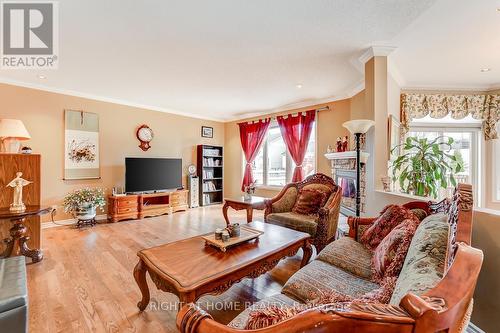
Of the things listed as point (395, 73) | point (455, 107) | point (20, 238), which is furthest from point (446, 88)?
point (20, 238)

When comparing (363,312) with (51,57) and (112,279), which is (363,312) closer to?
(112,279)

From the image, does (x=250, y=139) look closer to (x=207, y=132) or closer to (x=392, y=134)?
(x=207, y=132)

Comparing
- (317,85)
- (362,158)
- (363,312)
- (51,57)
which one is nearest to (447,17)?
(362,158)

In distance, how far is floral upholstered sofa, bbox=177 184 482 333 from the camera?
499 mm

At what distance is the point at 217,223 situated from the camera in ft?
14.7

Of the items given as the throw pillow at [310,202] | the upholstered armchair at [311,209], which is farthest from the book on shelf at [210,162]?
the throw pillow at [310,202]

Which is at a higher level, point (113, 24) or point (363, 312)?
point (113, 24)

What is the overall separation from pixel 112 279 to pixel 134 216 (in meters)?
2.56

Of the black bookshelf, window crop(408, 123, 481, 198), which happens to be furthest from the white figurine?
window crop(408, 123, 481, 198)

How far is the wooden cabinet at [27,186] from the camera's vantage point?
265 cm

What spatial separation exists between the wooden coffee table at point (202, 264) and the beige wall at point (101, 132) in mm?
3512

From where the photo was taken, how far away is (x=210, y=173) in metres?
6.36

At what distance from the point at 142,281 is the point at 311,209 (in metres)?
2.21

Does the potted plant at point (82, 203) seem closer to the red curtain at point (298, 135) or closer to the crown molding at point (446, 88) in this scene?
the red curtain at point (298, 135)
